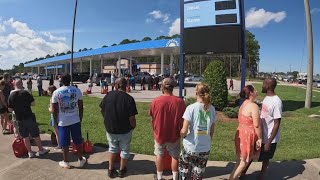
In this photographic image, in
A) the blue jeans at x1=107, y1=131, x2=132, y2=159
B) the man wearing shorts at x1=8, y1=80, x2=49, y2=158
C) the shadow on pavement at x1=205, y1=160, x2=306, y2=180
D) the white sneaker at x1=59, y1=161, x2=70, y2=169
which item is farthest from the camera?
the man wearing shorts at x1=8, y1=80, x2=49, y2=158

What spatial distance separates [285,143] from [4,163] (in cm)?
666

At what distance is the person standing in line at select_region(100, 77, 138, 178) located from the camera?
5.70m

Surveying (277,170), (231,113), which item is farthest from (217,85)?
(277,170)

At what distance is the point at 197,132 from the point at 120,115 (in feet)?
4.71

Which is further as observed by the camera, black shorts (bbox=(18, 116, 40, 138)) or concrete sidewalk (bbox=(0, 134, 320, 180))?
black shorts (bbox=(18, 116, 40, 138))

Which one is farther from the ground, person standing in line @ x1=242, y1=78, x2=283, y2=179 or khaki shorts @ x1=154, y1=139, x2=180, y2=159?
person standing in line @ x1=242, y1=78, x2=283, y2=179

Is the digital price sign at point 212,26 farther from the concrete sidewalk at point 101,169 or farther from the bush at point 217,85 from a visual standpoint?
the concrete sidewalk at point 101,169

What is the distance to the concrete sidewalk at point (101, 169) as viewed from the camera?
6.14 metres

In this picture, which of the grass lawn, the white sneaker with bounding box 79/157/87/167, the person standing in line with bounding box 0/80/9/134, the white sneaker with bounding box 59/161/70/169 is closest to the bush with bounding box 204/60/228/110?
the grass lawn

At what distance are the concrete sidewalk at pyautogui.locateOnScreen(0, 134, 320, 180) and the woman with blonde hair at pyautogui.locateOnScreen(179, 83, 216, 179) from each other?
107 cm

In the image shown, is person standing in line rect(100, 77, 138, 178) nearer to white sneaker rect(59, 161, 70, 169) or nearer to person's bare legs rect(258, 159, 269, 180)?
white sneaker rect(59, 161, 70, 169)

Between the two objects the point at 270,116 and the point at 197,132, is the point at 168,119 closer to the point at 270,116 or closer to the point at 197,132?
the point at 197,132

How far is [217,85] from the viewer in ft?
46.7

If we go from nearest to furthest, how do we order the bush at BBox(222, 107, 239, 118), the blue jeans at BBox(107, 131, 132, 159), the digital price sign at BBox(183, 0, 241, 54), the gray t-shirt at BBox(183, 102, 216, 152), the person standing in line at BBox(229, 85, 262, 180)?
1. the gray t-shirt at BBox(183, 102, 216, 152)
2. the person standing in line at BBox(229, 85, 262, 180)
3. the blue jeans at BBox(107, 131, 132, 159)
4. the bush at BBox(222, 107, 239, 118)
5. the digital price sign at BBox(183, 0, 241, 54)
